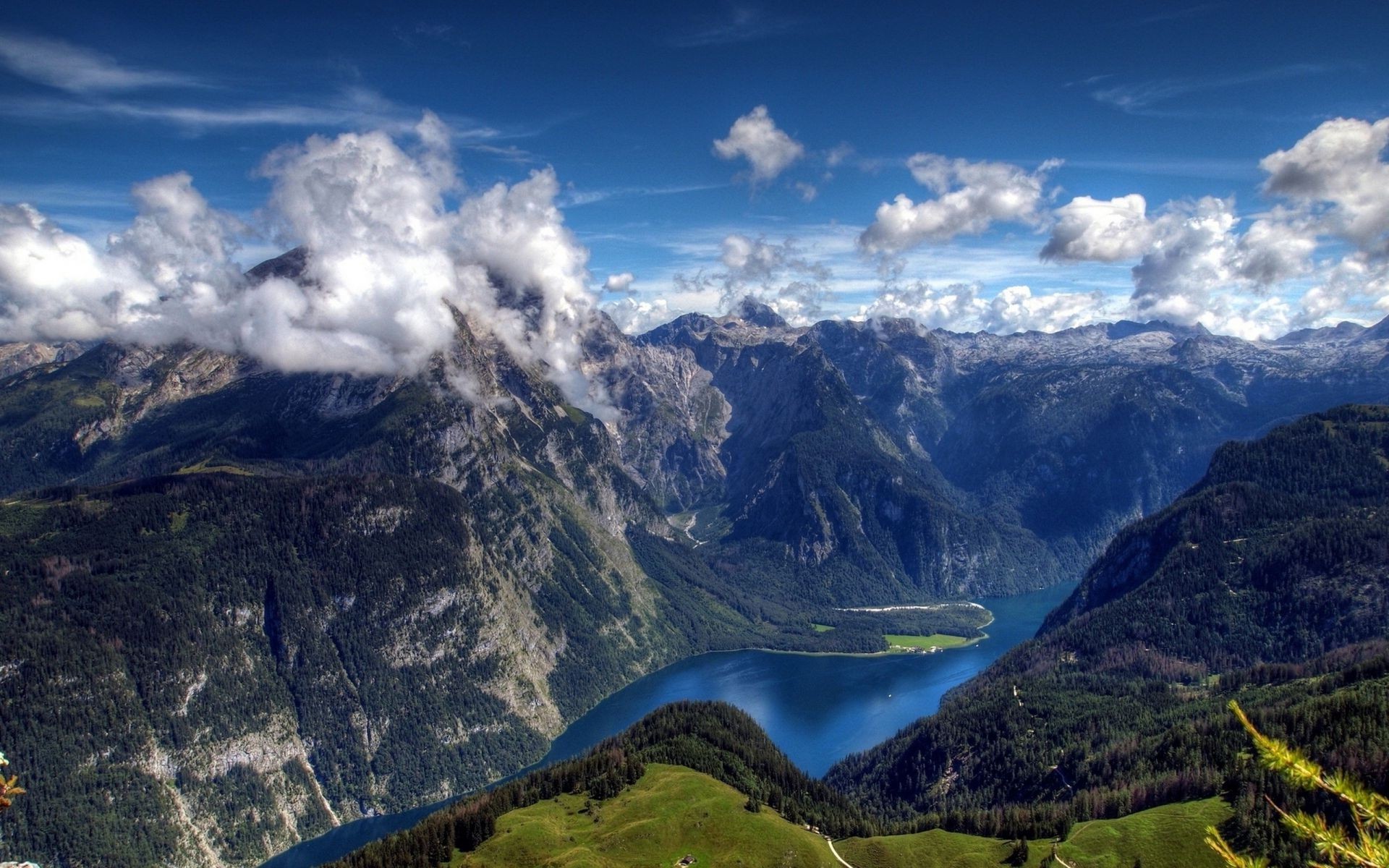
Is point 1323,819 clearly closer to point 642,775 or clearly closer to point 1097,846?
point 1097,846

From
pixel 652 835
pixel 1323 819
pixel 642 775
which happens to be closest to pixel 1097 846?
pixel 652 835

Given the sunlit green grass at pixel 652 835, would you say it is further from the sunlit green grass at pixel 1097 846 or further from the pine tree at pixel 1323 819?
the pine tree at pixel 1323 819

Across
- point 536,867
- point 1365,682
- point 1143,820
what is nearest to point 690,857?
point 536,867

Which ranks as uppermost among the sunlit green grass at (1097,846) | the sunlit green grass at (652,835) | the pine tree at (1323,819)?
the pine tree at (1323,819)

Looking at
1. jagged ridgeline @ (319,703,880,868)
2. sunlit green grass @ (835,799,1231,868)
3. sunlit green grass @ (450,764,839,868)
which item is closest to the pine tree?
sunlit green grass @ (450,764,839,868)

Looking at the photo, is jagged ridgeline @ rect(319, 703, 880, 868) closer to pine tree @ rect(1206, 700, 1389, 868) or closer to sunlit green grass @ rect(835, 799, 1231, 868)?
sunlit green grass @ rect(835, 799, 1231, 868)

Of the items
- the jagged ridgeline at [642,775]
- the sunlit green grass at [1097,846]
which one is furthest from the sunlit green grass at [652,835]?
the sunlit green grass at [1097,846]

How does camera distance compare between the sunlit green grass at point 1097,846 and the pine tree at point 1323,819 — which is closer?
the pine tree at point 1323,819

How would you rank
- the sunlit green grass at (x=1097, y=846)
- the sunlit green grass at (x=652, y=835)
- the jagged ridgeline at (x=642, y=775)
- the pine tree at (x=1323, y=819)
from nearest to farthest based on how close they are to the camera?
the pine tree at (x=1323, y=819), the sunlit green grass at (x=1097, y=846), the sunlit green grass at (x=652, y=835), the jagged ridgeline at (x=642, y=775)
